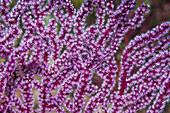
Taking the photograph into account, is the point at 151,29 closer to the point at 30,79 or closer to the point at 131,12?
the point at 131,12

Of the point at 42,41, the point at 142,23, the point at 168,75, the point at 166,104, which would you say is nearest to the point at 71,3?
the point at 42,41

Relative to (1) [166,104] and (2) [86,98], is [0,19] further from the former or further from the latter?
(1) [166,104]

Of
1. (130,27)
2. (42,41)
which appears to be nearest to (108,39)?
(130,27)

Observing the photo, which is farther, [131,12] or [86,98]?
[86,98]

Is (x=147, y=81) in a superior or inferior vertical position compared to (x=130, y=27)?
inferior

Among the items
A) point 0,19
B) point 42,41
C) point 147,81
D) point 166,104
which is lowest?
point 166,104

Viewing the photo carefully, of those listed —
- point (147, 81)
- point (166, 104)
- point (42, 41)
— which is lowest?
point (166, 104)
